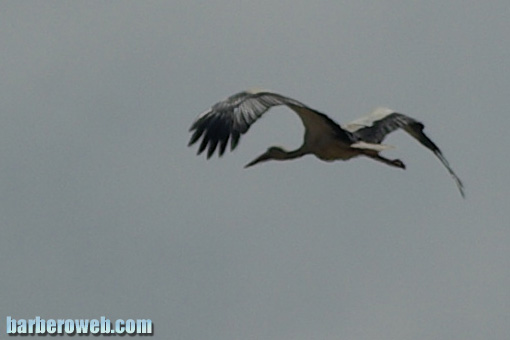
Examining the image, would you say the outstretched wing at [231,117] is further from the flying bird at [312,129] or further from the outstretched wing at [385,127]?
the outstretched wing at [385,127]

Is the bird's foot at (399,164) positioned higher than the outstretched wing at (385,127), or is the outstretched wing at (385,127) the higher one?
the outstretched wing at (385,127)

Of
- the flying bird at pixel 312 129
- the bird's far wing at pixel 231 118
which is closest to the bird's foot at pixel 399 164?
the flying bird at pixel 312 129

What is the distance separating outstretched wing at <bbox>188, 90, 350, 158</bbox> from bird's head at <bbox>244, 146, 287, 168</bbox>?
314cm

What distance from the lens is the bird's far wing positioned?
1470 inches

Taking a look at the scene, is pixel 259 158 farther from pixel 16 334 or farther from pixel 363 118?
pixel 16 334

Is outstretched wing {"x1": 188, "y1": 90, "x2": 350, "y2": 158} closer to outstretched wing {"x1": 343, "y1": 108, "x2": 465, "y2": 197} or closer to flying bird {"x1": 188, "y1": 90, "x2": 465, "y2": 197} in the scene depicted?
flying bird {"x1": 188, "y1": 90, "x2": 465, "y2": 197}

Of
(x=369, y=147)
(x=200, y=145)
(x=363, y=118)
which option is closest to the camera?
(x=200, y=145)

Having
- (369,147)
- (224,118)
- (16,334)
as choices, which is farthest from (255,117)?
(16,334)

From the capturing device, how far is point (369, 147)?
40.4 m

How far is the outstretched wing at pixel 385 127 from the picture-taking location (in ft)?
139

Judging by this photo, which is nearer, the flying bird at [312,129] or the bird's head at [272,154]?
the flying bird at [312,129]

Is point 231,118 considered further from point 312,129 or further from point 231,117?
point 312,129

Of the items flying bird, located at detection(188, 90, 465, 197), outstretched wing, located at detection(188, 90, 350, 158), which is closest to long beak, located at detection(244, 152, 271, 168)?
flying bird, located at detection(188, 90, 465, 197)

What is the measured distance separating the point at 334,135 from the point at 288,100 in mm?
2233
